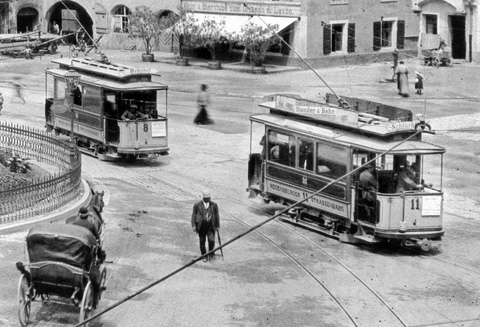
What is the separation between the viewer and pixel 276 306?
1959 centimetres

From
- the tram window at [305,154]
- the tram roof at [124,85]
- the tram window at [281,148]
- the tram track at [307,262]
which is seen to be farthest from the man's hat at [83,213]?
the tram roof at [124,85]

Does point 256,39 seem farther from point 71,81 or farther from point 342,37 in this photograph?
point 71,81

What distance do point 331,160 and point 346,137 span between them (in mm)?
671

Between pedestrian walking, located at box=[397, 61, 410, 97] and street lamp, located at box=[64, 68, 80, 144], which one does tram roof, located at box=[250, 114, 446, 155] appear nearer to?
street lamp, located at box=[64, 68, 80, 144]

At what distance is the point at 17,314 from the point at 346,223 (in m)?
8.40

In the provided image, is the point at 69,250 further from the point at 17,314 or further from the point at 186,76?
the point at 186,76

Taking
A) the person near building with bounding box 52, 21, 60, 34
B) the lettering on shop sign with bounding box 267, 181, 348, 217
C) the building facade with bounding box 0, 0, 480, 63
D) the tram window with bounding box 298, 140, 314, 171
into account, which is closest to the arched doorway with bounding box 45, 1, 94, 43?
the building facade with bounding box 0, 0, 480, 63

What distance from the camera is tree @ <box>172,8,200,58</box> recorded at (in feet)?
175

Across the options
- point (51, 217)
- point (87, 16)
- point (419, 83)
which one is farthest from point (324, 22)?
point (51, 217)

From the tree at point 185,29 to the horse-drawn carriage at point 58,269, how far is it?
1429 inches

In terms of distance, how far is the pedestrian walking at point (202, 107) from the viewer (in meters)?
38.1

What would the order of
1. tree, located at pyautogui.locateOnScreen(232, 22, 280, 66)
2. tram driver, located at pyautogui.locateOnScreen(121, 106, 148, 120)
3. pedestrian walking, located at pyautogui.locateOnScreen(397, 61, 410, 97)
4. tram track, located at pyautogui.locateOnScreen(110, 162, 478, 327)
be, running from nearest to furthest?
tram track, located at pyautogui.locateOnScreen(110, 162, 478, 327) < tram driver, located at pyautogui.locateOnScreen(121, 106, 148, 120) < pedestrian walking, located at pyautogui.locateOnScreen(397, 61, 410, 97) < tree, located at pyautogui.locateOnScreen(232, 22, 280, 66)

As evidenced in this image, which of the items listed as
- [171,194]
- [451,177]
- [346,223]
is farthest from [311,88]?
[346,223]

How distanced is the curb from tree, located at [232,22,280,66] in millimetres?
24342
